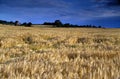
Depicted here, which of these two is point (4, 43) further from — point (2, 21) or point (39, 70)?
point (2, 21)

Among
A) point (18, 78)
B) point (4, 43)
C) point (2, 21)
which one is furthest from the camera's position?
point (2, 21)

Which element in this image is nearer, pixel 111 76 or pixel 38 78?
pixel 38 78

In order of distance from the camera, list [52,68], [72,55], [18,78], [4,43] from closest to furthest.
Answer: [18,78] < [52,68] < [72,55] < [4,43]

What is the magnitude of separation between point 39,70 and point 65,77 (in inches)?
33.2

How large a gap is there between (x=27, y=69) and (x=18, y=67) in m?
0.23

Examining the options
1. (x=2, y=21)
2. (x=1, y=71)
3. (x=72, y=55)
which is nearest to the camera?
(x=1, y=71)

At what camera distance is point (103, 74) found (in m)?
4.96

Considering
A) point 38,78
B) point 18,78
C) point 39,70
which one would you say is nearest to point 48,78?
point 38,78

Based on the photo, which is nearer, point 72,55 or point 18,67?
point 18,67

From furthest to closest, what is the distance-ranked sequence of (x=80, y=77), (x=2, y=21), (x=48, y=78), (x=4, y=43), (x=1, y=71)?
(x=2, y=21)
(x=4, y=43)
(x=1, y=71)
(x=80, y=77)
(x=48, y=78)

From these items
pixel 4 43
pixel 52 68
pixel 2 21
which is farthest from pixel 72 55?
pixel 2 21

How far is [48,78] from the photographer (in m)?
4.62

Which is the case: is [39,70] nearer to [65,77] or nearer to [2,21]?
[65,77]

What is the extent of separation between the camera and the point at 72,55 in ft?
29.3
